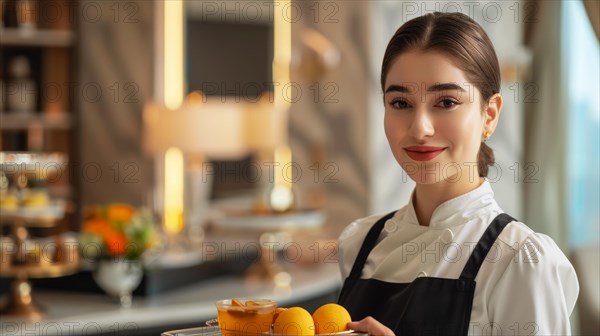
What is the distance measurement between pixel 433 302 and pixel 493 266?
0.10 metres

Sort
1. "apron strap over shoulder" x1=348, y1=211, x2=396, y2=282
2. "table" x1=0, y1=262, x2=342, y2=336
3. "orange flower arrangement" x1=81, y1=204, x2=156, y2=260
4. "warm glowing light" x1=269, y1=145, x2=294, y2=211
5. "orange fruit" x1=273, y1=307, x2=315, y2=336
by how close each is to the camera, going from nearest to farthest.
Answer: "orange fruit" x1=273, y1=307, x2=315, y2=336, "apron strap over shoulder" x1=348, y1=211, x2=396, y2=282, "table" x1=0, y1=262, x2=342, y2=336, "orange flower arrangement" x1=81, y1=204, x2=156, y2=260, "warm glowing light" x1=269, y1=145, x2=294, y2=211

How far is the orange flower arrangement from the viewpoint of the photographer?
114 inches

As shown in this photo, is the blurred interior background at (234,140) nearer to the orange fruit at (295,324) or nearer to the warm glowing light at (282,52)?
the warm glowing light at (282,52)

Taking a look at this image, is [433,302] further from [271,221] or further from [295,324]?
[271,221]

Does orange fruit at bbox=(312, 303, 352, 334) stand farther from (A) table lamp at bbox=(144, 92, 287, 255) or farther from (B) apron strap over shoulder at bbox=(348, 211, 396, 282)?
(A) table lamp at bbox=(144, 92, 287, 255)

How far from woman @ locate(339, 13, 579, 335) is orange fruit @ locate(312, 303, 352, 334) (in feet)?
0.04

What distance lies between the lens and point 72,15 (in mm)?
5297

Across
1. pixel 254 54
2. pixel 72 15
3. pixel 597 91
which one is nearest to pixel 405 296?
pixel 597 91

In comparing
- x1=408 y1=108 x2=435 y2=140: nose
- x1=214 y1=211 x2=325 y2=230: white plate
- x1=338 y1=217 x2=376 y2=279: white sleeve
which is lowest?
x1=214 y1=211 x2=325 y2=230: white plate

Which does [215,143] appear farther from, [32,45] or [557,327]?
[557,327]

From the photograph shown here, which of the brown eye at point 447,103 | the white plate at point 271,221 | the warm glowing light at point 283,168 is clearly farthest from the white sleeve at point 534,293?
the warm glowing light at point 283,168

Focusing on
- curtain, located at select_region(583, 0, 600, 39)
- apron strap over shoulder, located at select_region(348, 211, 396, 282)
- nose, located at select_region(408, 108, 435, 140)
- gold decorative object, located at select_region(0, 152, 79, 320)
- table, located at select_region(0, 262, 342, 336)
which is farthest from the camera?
gold decorative object, located at select_region(0, 152, 79, 320)

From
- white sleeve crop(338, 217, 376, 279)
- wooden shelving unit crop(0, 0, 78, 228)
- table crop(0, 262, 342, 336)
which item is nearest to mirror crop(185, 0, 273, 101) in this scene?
wooden shelving unit crop(0, 0, 78, 228)

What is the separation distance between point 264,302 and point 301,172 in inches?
132
